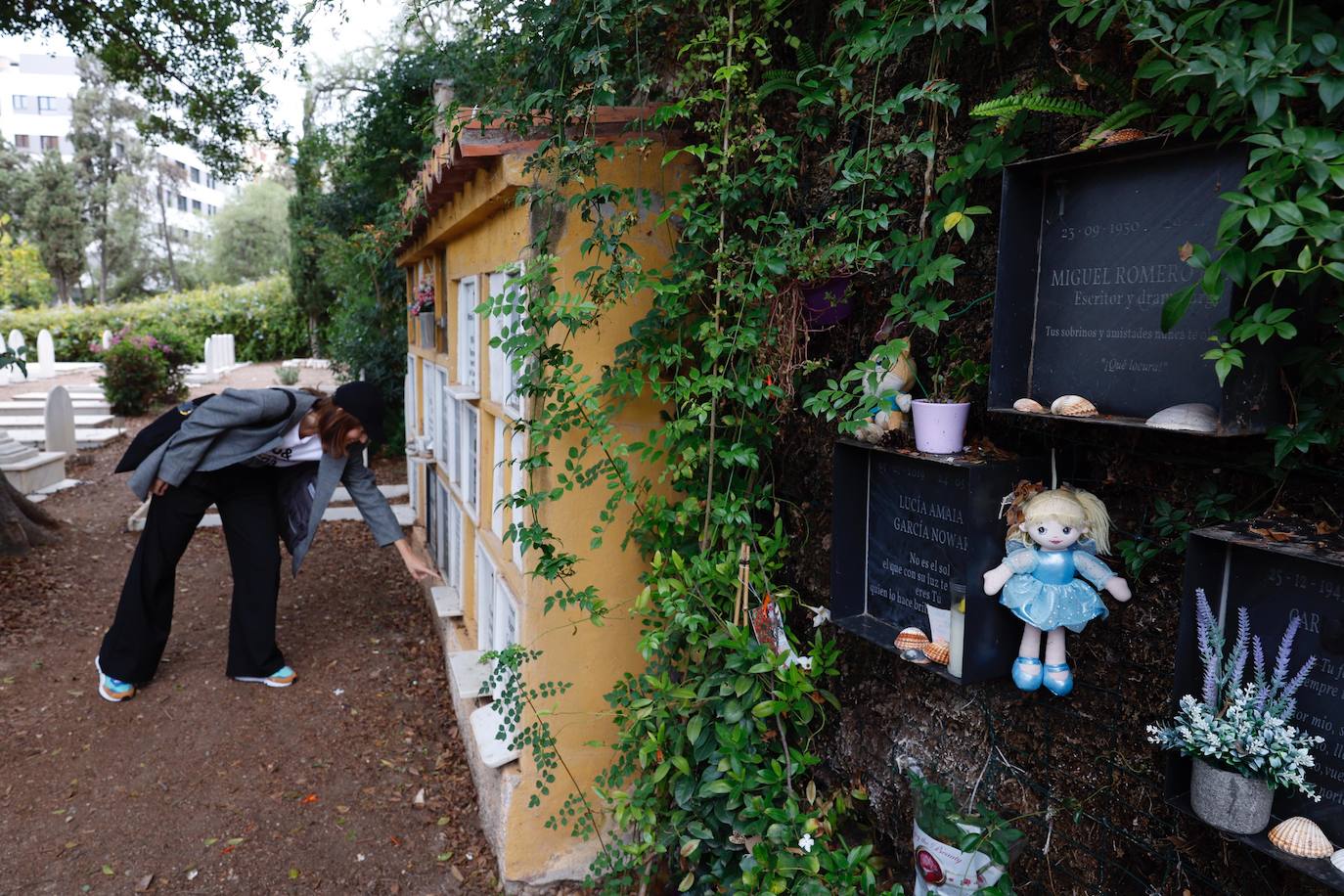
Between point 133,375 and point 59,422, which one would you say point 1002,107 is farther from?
point 133,375

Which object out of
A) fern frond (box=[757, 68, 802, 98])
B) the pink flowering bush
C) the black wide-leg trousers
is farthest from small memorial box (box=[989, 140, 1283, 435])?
the pink flowering bush

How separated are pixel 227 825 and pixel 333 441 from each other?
70.8 inches

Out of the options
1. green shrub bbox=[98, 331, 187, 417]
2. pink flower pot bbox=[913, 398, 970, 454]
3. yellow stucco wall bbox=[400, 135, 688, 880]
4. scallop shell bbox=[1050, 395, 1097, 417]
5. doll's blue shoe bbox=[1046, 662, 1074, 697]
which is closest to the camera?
scallop shell bbox=[1050, 395, 1097, 417]

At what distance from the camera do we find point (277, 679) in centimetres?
480

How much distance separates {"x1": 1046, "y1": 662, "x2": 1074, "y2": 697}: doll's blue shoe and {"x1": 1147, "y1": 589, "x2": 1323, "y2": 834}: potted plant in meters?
0.31

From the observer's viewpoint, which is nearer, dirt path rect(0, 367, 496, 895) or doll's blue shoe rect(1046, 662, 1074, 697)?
doll's blue shoe rect(1046, 662, 1074, 697)

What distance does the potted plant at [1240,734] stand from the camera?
134 centimetres

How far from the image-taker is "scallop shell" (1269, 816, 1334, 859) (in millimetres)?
1319

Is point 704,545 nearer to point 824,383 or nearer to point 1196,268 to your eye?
point 824,383

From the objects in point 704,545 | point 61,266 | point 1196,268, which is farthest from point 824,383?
point 61,266

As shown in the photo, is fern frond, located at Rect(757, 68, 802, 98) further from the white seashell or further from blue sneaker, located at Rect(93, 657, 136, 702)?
blue sneaker, located at Rect(93, 657, 136, 702)

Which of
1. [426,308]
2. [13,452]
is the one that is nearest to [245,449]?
[426,308]

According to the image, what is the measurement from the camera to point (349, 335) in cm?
1125

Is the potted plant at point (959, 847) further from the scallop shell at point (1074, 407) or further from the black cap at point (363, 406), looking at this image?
the black cap at point (363, 406)
